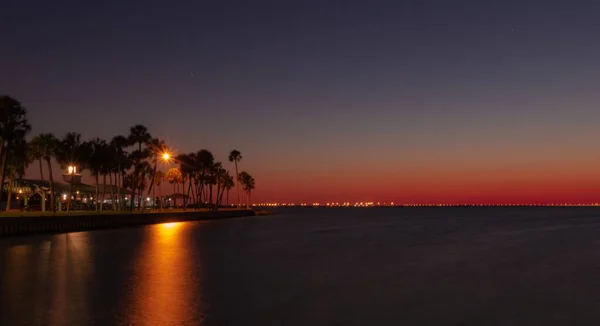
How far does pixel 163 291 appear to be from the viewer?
2527cm

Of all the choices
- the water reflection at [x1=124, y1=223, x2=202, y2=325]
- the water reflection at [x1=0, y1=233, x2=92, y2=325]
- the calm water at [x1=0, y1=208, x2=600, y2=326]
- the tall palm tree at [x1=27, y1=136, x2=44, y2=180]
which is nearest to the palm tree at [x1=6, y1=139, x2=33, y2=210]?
the tall palm tree at [x1=27, y1=136, x2=44, y2=180]

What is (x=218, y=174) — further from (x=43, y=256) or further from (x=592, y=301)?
(x=592, y=301)

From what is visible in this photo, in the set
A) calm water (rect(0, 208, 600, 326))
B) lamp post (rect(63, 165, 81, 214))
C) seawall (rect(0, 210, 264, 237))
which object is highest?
lamp post (rect(63, 165, 81, 214))

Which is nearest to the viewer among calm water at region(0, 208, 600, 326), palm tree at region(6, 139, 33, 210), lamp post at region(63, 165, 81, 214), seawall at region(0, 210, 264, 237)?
calm water at region(0, 208, 600, 326)

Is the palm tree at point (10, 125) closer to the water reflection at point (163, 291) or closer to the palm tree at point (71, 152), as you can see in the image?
the palm tree at point (71, 152)

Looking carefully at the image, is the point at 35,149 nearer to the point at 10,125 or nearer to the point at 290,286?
the point at 10,125

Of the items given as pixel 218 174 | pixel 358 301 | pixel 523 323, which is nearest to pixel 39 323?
pixel 358 301

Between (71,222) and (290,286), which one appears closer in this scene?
(290,286)

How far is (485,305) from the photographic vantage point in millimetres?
24125

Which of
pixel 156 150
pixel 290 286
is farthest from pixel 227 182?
pixel 290 286

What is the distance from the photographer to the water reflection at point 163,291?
774 inches

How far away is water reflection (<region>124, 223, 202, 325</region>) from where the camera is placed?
19656mm

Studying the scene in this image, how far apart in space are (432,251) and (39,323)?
38.2 meters

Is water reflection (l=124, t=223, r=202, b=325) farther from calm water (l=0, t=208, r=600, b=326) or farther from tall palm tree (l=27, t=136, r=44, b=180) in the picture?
tall palm tree (l=27, t=136, r=44, b=180)
